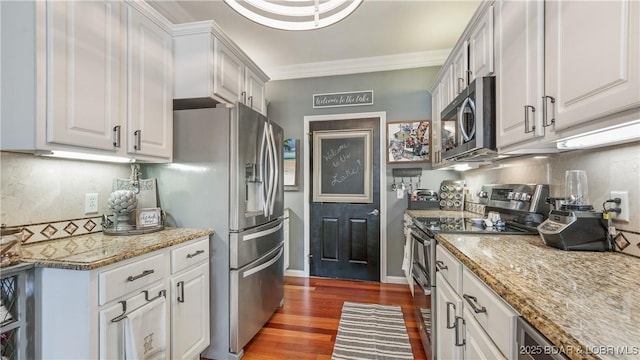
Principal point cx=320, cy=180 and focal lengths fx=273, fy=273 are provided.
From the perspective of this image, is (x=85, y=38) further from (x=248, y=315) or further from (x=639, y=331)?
(x=639, y=331)

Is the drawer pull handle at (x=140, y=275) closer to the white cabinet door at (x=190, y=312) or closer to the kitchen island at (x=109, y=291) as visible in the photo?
the kitchen island at (x=109, y=291)

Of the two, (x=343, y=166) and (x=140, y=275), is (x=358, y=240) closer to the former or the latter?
(x=343, y=166)

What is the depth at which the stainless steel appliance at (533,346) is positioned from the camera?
583 mm

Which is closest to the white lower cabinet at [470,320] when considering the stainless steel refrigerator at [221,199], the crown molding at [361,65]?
the stainless steel refrigerator at [221,199]

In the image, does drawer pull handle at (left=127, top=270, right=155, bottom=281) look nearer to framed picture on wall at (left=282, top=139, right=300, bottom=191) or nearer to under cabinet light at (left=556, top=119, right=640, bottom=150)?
under cabinet light at (left=556, top=119, right=640, bottom=150)

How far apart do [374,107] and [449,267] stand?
244cm

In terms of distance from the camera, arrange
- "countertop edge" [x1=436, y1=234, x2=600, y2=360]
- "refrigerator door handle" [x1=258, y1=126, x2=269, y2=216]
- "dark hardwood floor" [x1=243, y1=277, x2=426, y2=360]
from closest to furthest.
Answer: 1. "countertop edge" [x1=436, y1=234, x2=600, y2=360]
2. "dark hardwood floor" [x1=243, y1=277, x2=426, y2=360]
3. "refrigerator door handle" [x1=258, y1=126, x2=269, y2=216]

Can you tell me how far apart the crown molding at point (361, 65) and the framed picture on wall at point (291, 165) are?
0.89 meters

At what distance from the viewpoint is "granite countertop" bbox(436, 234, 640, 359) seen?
518 millimetres

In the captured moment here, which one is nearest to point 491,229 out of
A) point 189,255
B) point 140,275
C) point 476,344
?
point 476,344

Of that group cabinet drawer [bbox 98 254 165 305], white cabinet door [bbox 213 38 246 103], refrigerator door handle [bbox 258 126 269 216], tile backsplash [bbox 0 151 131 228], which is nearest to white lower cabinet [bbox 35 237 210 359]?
cabinet drawer [bbox 98 254 165 305]

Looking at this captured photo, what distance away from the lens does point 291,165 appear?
352 cm

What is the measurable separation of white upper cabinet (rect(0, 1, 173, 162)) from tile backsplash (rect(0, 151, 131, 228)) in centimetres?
24

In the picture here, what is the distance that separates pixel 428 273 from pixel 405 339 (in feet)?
2.45
